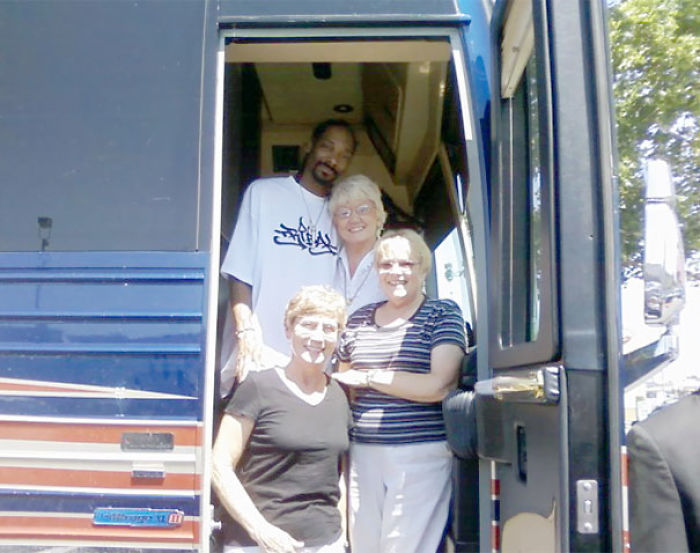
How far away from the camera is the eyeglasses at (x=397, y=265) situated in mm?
2740

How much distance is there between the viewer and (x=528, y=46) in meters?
2.21

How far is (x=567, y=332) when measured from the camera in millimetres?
1774

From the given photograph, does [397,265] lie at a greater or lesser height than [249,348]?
greater

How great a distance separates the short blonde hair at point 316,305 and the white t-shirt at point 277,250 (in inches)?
9.7

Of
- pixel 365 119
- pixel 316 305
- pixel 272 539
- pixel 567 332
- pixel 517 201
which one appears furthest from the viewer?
pixel 365 119

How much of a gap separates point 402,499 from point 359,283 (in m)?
0.78

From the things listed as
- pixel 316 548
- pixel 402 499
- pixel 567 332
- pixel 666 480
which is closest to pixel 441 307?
pixel 402 499

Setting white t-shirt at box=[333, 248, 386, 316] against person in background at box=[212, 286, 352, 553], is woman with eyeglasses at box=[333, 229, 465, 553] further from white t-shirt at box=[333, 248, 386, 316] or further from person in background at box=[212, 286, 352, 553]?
white t-shirt at box=[333, 248, 386, 316]

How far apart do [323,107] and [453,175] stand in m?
1.30

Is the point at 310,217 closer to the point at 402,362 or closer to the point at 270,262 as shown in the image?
the point at 270,262

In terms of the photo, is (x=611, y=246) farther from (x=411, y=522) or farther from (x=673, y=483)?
(x=411, y=522)

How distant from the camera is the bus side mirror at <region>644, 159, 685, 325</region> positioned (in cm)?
166

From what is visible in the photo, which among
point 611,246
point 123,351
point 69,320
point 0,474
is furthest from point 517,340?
point 0,474

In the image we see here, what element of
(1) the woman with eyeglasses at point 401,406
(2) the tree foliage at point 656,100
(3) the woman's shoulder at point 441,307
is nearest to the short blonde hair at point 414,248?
(1) the woman with eyeglasses at point 401,406
